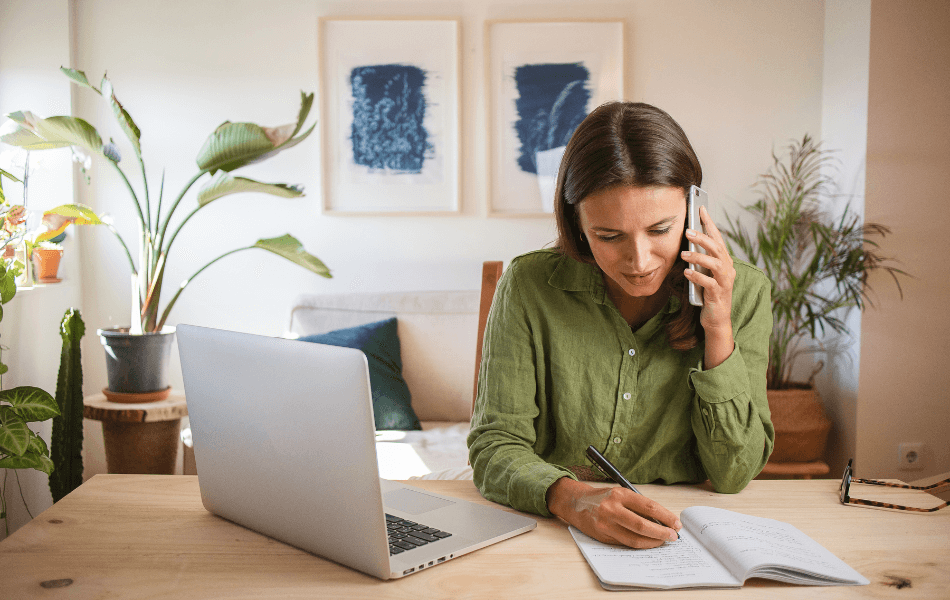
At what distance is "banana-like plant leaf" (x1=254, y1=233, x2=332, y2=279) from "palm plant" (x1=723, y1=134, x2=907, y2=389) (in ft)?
5.10

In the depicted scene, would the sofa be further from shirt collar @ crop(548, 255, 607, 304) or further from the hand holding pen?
the hand holding pen

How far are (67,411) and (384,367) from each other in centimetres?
103

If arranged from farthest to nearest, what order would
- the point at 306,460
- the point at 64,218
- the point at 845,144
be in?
1. the point at 845,144
2. the point at 64,218
3. the point at 306,460

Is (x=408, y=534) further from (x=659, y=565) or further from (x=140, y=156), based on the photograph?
(x=140, y=156)

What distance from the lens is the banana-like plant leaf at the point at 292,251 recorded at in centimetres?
262

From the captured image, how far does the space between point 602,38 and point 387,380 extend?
1.67 metres

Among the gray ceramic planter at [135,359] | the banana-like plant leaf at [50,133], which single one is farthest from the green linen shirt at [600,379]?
the banana-like plant leaf at [50,133]

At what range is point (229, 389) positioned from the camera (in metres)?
0.90

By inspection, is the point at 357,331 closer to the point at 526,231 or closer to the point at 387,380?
the point at 387,380

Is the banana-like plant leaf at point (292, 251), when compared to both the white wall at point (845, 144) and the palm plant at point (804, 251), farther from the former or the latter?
the white wall at point (845, 144)

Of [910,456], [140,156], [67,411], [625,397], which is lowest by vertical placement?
[910,456]

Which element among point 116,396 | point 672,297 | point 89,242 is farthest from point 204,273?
point 672,297

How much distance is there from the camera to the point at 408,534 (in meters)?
0.91

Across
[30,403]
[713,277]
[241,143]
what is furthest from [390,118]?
[713,277]
